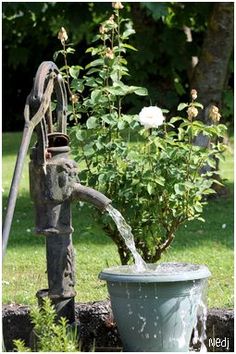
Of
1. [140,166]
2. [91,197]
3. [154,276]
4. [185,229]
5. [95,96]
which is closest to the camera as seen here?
[154,276]

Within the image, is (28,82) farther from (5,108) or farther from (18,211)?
(18,211)

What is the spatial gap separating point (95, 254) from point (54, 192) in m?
3.26

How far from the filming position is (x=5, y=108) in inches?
915

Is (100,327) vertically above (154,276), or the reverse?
(154,276)

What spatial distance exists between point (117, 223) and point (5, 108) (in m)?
19.2

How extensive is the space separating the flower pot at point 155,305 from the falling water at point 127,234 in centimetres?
18

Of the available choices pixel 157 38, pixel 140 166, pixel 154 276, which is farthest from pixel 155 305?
pixel 157 38

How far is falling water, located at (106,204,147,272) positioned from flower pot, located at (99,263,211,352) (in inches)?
6.9

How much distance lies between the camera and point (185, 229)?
27.7ft

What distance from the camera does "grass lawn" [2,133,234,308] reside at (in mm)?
5719

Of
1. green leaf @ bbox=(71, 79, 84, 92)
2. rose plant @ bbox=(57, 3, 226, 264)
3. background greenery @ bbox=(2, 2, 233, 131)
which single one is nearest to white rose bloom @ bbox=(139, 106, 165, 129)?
rose plant @ bbox=(57, 3, 226, 264)

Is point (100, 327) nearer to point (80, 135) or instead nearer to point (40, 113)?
point (80, 135)

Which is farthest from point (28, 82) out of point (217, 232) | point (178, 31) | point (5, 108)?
point (217, 232)

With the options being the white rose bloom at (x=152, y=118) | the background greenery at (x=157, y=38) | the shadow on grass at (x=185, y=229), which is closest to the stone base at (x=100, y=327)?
the white rose bloom at (x=152, y=118)
